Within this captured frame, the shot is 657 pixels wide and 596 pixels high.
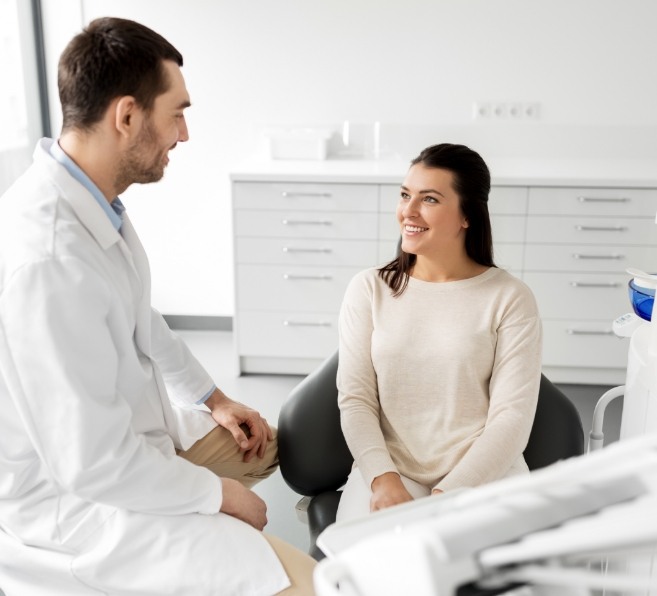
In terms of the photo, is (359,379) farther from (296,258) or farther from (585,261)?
(585,261)

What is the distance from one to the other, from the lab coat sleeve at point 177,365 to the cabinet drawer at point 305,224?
143cm

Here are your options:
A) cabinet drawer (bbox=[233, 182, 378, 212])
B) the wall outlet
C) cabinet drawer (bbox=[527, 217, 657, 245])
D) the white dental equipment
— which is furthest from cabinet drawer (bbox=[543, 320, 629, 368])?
the white dental equipment

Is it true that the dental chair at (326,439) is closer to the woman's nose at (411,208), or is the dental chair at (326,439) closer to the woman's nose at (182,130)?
the woman's nose at (411,208)

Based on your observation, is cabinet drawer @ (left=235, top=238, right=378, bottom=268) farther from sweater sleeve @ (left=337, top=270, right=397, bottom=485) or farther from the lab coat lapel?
the lab coat lapel

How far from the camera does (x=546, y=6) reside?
346 centimetres

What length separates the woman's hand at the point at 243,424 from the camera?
1740 mm

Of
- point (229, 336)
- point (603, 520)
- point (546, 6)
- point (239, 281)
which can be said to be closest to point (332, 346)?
point (239, 281)

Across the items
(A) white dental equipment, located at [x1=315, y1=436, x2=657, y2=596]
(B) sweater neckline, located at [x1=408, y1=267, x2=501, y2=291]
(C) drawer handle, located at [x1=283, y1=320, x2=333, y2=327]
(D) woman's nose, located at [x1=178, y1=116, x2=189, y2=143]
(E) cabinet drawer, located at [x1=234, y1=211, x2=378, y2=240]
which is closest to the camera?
(A) white dental equipment, located at [x1=315, y1=436, x2=657, y2=596]

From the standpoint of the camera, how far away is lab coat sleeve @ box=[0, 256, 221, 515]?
3.87 feet

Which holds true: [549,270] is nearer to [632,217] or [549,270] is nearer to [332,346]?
[632,217]

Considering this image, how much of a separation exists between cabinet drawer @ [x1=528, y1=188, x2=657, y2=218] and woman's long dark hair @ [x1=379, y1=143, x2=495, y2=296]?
4.74 feet

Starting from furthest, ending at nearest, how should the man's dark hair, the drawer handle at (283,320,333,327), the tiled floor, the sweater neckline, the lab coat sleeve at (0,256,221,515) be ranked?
the drawer handle at (283,320,333,327) → the tiled floor → the sweater neckline → the man's dark hair → the lab coat sleeve at (0,256,221,515)

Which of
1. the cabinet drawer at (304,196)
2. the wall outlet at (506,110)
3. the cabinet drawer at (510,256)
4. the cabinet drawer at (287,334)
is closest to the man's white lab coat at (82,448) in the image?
the cabinet drawer at (304,196)

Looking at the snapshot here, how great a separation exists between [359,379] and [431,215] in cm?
39
